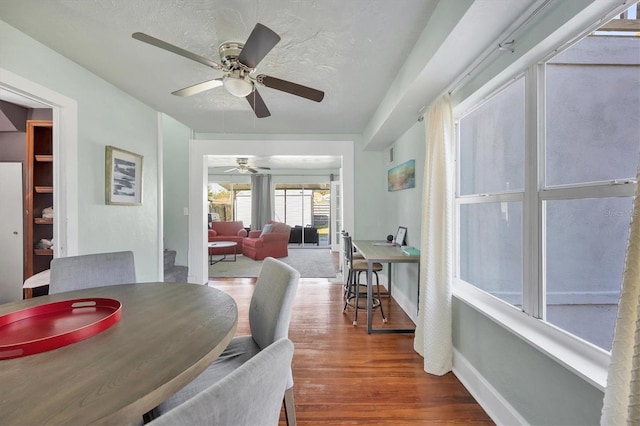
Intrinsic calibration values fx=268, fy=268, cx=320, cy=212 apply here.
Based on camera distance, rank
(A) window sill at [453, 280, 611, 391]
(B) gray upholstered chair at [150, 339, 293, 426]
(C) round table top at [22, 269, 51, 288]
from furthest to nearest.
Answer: (C) round table top at [22, 269, 51, 288] < (A) window sill at [453, 280, 611, 391] < (B) gray upholstered chair at [150, 339, 293, 426]

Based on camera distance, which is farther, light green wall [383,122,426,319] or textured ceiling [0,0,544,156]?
light green wall [383,122,426,319]

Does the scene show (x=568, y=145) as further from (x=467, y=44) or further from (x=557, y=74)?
(x=467, y=44)

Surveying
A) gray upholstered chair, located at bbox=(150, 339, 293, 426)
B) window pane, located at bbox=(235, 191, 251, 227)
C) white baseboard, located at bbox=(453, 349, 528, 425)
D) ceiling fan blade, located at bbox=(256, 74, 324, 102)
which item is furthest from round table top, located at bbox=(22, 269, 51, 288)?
window pane, located at bbox=(235, 191, 251, 227)

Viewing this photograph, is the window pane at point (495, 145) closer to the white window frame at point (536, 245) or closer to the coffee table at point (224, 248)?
the white window frame at point (536, 245)

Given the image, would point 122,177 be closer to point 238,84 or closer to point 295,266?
point 238,84

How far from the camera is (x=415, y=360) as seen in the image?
215 cm

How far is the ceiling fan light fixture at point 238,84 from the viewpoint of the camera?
5.88 ft

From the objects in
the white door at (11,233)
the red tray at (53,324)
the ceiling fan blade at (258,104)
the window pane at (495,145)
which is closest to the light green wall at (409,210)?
the window pane at (495,145)

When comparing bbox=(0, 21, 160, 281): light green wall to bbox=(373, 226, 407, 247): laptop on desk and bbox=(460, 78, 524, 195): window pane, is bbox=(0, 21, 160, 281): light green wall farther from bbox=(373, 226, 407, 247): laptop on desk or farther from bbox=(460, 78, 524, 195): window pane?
bbox=(460, 78, 524, 195): window pane

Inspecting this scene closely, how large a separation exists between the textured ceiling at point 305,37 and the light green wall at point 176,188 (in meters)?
1.48

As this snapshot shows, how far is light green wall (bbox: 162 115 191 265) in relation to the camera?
414 cm

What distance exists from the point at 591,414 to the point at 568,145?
1.15 m

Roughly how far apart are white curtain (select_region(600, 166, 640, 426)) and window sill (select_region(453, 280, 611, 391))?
0.49ft

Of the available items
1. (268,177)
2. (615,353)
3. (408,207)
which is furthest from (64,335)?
(268,177)
